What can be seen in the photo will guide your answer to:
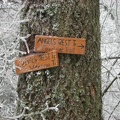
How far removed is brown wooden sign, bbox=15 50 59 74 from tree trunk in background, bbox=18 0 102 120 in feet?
0.08

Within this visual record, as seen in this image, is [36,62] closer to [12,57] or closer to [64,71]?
[64,71]

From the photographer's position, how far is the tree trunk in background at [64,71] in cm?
170

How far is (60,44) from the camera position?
5.54 feet

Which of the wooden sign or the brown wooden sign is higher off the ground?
the wooden sign

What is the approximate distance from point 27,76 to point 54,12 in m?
0.33

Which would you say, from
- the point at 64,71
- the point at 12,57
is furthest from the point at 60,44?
the point at 12,57

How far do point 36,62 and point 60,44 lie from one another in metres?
0.14

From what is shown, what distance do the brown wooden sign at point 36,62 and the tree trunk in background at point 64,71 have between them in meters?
0.03

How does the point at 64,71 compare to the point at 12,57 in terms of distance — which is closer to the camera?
the point at 64,71

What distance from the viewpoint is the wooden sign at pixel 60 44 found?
5.53ft

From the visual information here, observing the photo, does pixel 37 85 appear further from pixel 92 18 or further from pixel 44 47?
pixel 92 18

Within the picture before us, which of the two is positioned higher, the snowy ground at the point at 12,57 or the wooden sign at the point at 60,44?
the wooden sign at the point at 60,44

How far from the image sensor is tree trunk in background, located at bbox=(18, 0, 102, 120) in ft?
5.57

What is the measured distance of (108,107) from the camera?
4406 mm
